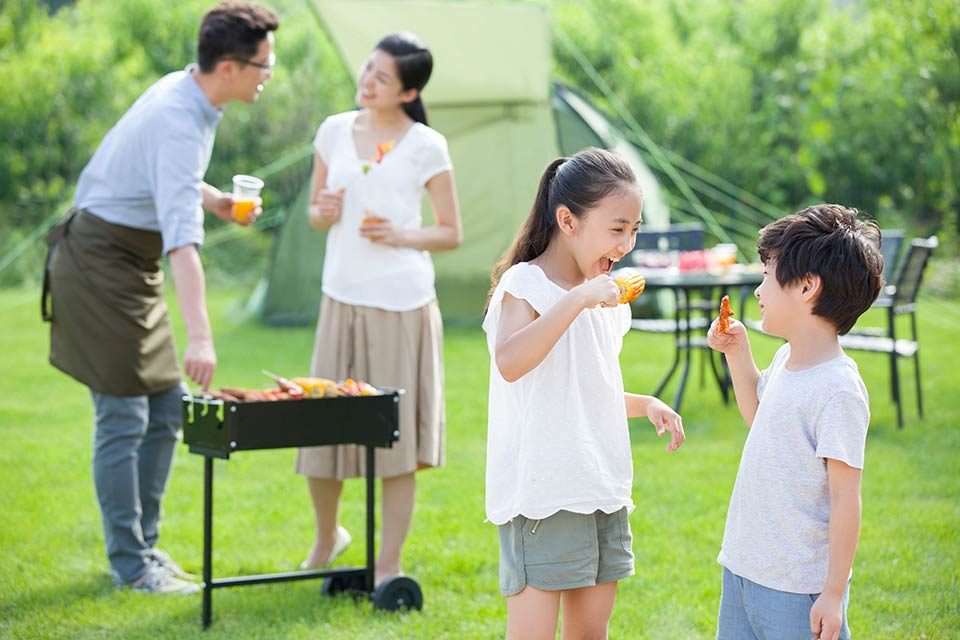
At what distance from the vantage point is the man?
3.88m

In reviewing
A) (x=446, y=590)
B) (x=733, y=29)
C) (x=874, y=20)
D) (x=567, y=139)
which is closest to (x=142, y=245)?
(x=446, y=590)

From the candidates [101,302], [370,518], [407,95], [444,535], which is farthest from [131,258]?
[444,535]

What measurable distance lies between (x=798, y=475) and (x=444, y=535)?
98.2 inches

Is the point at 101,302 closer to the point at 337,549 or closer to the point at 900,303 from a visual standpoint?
the point at 337,549

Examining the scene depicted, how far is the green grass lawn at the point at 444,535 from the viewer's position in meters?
3.77

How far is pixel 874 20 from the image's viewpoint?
553 inches

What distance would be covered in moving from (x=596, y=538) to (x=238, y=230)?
472 inches

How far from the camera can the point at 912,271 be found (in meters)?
6.70

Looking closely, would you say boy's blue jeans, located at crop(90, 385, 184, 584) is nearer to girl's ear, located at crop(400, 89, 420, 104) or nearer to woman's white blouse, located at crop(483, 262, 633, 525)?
girl's ear, located at crop(400, 89, 420, 104)

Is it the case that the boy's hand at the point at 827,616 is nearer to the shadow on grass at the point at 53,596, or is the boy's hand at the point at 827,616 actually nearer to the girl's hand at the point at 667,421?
the girl's hand at the point at 667,421

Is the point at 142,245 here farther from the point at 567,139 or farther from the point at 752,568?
the point at 567,139

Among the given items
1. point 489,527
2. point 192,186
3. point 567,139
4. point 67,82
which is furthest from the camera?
point 67,82

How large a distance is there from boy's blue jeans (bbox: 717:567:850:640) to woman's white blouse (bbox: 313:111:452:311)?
1792 millimetres

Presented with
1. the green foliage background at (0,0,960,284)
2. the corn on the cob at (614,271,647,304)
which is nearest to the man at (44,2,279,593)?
the corn on the cob at (614,271,647,304)
